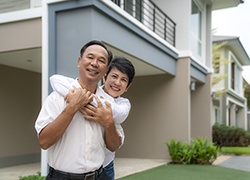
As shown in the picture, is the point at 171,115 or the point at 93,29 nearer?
the point at 93,29

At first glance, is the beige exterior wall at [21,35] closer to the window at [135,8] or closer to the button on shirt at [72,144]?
the window at [135,8]

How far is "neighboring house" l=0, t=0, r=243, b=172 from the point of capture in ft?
18.8

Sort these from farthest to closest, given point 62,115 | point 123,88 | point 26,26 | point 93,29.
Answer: point 26,26 < point 93,29 < point 123,88 < point 62,115

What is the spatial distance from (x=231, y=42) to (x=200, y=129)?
899 centimetres

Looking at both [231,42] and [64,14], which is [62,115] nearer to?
[64,14]

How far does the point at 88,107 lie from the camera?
161 centimetres

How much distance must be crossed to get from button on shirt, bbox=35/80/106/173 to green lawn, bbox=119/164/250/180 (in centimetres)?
520

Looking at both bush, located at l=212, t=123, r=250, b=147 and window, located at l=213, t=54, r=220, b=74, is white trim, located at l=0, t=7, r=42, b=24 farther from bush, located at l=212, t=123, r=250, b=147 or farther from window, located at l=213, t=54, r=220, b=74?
window, located at l=213, t=54, r=220, b=74

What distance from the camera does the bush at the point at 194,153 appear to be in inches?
362

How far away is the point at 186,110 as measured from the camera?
391 inches

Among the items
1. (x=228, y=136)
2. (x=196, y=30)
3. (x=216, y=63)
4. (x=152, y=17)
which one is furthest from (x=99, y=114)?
(x=216, y=63)

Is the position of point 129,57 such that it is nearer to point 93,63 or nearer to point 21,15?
point 21,15

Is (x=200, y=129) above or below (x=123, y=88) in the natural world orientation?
below

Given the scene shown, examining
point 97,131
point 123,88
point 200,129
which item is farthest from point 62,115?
point 200,129
